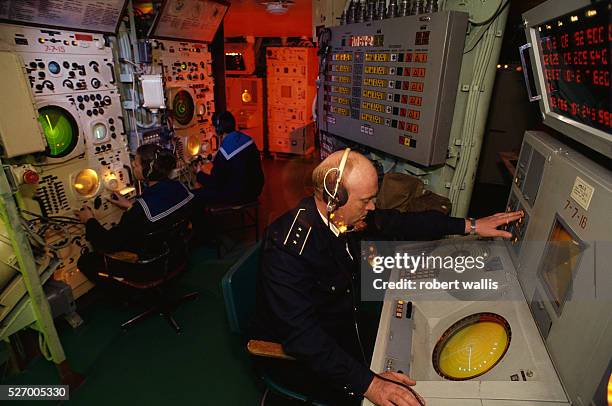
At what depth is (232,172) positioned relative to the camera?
379 cm

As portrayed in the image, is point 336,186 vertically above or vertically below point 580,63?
below

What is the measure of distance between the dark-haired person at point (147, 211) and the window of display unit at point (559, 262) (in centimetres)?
222

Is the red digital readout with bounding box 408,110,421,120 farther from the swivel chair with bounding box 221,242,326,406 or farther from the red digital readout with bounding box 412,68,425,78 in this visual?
the swivel chair with bounding box 221,242,326,406

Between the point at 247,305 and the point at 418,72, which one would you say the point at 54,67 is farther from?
the point at 418,72

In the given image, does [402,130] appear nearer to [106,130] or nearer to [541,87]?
[541,87]

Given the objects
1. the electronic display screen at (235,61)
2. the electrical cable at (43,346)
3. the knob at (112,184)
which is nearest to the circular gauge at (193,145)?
the knob at (112,184)

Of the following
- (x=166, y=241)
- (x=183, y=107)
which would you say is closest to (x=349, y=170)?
(x=166, y=241)

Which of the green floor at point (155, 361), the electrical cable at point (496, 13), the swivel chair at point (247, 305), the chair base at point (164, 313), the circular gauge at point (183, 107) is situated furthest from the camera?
the circular gauge at point (183, 107)

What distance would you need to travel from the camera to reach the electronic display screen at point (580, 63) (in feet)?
3.41

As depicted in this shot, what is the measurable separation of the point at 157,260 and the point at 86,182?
42.8 inches

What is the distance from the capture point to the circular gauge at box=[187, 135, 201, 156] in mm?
4368

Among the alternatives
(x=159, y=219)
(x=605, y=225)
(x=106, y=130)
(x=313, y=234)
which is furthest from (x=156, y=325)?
(x=605, y=225)

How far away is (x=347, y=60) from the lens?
3.18 m

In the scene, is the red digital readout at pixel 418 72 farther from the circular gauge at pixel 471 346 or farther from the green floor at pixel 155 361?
the green floor at pixel 155 361
